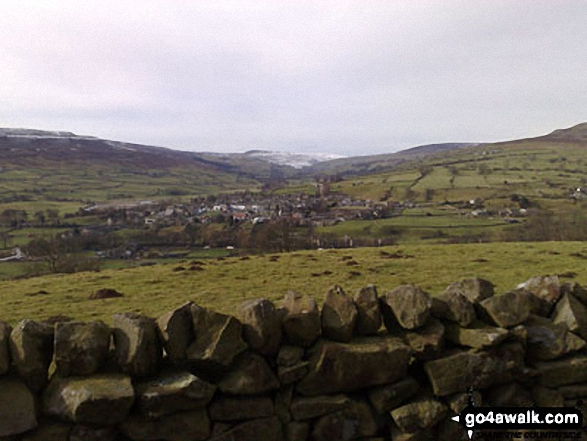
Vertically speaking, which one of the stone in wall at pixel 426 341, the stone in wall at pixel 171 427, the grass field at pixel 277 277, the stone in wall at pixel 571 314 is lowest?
the grass field at pixel 277 277

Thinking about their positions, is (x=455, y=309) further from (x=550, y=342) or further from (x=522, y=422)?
(x=522, y=422)

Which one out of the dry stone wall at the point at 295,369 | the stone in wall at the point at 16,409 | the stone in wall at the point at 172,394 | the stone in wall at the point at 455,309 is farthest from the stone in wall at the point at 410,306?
the stone in wall at the point at 16,409

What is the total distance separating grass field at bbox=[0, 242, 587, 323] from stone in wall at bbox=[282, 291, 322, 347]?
6946 millimetres

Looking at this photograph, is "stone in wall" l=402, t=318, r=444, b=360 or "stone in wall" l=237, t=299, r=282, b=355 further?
"stone in wall" l=402, t=318, r=444, b=360

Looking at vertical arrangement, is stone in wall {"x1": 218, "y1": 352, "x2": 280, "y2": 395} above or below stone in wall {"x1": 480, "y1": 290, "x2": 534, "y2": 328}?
below

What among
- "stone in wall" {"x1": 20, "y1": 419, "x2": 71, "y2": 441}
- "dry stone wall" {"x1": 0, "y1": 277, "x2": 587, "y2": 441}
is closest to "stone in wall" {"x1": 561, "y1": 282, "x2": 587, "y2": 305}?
"dry stone wall" {"x1": 0, "y1": 277, "x2": 587, "y2": 441}

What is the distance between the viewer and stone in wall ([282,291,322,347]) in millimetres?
6445

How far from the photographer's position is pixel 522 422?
668 cm

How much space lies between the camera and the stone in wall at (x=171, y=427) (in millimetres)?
5648

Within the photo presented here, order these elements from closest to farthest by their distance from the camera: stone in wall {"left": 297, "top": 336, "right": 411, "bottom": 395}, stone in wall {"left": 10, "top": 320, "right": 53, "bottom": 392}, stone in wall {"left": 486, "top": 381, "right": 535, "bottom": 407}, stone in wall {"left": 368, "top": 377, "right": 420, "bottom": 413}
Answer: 1. stone in wall {"left": 10, "top": 320, "right": 53, "bottom": 392}
2. stone in wall {"left": 297, "top": 336, "right": 411, "bottom": 395}
3. stone in wall {"left": 368, "top": 377, "right": 420, "bottom": 413}
4. stone in wall {"left": 486, "top": 381, "right": 535, "bottom": 407}

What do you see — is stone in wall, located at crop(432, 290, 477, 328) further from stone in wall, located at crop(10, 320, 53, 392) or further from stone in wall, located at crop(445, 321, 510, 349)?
stone in wall, located at crop(10, 320, 53, 392)

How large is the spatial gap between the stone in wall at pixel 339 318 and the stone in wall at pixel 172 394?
1906 mm

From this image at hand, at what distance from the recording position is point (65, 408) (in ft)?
17.9

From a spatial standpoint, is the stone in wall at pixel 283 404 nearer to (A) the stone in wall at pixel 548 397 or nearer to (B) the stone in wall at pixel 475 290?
(B) the stone in wall at pixel 475 290
